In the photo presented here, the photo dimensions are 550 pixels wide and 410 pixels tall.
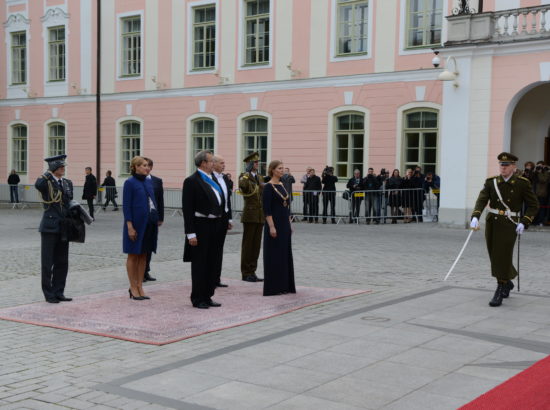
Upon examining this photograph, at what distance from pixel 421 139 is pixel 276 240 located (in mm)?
14162

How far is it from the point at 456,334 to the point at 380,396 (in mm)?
2194

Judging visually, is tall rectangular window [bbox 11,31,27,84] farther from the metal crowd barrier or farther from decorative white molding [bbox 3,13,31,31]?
the metal crowd barrier

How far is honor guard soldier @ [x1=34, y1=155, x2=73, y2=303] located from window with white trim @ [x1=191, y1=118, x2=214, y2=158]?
1908cm

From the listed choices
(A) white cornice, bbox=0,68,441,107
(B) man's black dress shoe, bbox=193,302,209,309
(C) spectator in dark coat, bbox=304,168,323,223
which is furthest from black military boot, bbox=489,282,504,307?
(A) white cornice, bbox=0,68,441,107

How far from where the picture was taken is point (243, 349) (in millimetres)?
6547

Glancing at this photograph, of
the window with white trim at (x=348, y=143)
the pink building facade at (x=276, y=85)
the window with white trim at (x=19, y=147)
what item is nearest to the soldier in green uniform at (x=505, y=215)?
the pink building facade at (x=276, y=85)

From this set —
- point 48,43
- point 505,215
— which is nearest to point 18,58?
point 48,43

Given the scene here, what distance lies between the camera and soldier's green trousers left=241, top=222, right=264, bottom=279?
1074 centimetres

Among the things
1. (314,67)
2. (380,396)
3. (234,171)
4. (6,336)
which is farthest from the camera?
(234,171)

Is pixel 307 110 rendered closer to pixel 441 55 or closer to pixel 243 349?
pixel 441 55

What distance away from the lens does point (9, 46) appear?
1340 inches

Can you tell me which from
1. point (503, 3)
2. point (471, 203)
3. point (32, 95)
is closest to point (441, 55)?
point (503, 3)

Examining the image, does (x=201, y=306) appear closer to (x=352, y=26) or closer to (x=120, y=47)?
(x=352, y=26)

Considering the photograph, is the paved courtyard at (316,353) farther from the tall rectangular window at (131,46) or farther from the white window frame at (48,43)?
the white window frame at (48,43)
